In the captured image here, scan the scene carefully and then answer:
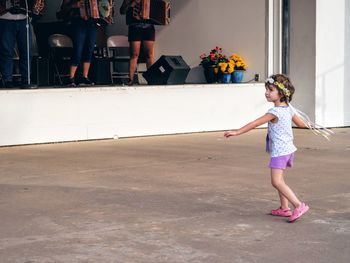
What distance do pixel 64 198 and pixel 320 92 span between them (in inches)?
285

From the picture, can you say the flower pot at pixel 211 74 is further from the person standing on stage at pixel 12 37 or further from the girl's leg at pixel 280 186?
the girl's leg at pixel 280 186

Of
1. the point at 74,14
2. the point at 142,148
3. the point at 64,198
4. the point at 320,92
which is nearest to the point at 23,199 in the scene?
the point at 64,198

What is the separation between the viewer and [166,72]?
541 inches

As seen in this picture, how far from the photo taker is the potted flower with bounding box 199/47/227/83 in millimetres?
14469

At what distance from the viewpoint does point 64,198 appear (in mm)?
7488

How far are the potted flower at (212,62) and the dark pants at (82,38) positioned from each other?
218 cm

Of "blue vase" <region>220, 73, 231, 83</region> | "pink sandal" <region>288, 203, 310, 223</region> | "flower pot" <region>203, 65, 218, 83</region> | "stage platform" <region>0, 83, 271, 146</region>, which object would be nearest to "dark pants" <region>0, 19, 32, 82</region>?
"stage platform" <region>0, 83, 271, 146</region>

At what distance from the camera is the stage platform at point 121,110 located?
11508 mm

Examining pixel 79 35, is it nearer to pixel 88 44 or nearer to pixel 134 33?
pixel 88 44

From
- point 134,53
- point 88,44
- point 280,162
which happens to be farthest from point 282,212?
point 134,53

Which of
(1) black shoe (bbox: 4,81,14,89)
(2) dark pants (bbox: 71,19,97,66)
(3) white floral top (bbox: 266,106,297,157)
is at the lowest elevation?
(3) white floral top (bbox: 266,106,297,157)

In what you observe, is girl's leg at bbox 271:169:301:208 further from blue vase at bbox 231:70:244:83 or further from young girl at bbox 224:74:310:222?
blue vase at bbox 231:70:244:83

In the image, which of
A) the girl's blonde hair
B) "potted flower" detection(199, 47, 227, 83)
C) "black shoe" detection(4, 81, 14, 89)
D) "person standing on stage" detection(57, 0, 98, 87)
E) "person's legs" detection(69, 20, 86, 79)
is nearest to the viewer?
the girl's blonde hair

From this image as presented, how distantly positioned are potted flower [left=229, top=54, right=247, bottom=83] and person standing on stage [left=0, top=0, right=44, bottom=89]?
3462mm
